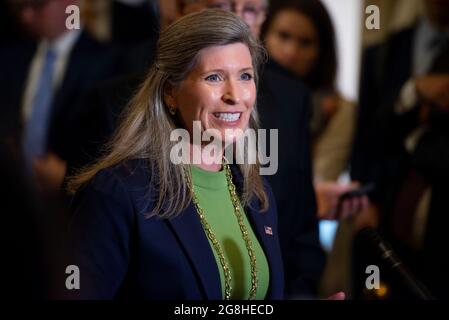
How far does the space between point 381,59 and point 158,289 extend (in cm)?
152

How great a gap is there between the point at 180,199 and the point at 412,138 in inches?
48.6

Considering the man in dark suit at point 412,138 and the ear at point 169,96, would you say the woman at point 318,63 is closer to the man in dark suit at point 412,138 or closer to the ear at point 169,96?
the man in dark suit at point 412,138

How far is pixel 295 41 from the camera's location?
2174 millimetres

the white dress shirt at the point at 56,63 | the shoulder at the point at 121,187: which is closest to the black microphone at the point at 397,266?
the shoulder at the point at 121,187

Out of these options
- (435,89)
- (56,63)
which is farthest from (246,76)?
(56,63)

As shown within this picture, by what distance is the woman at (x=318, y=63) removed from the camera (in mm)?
2125

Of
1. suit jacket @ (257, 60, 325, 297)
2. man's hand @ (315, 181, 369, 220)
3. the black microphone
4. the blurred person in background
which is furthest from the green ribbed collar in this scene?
the blurred person in background

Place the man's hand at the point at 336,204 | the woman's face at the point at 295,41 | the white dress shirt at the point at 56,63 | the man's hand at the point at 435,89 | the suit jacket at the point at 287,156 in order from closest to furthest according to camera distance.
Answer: the suit jacket at the point at 287,156 → the man's hand at the point at 336,204 → the woman's face at the point at 295,41 → the man's hand at the point at 435,89 → the white dress shirt at the point at 56,63

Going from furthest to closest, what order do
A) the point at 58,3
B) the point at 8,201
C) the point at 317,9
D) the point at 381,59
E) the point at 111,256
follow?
the point at 381,59
the point at 58,3
the point at 317,9
the point at 111,256
the point at 8,201

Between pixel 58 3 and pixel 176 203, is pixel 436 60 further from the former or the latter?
pixel 176 203

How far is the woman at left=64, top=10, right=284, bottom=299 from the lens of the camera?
121 centimetres

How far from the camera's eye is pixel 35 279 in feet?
1.98

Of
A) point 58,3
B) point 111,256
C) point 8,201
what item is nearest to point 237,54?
point 111,256

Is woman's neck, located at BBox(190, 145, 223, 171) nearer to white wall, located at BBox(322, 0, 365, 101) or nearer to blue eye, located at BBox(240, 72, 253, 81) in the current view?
blue eye, located at BBox(240, 72, 253, 81)
